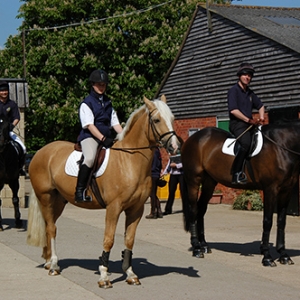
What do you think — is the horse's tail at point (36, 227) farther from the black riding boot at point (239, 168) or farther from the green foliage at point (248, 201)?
the green foliage at point (248, 201)

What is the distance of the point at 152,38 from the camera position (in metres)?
38.1

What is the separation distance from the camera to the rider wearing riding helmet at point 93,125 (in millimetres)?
8797

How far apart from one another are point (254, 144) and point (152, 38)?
2767cm

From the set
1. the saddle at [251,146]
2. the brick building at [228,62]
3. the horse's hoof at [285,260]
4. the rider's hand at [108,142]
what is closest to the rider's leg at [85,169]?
the rider's hand at [108,142]

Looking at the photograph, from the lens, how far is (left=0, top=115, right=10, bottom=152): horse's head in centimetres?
1408

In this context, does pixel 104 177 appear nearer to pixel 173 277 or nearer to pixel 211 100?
pixel 173 277

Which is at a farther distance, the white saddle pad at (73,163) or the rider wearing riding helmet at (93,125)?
the white saddle pad at (73,163)

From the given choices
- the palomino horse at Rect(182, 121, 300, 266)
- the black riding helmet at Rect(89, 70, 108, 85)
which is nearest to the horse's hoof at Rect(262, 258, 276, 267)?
the palomino horse at Rect(182, 121, 300, 266)

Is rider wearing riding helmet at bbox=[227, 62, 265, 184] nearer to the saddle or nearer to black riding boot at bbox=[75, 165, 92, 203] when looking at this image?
the saddle

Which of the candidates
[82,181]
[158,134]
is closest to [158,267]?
[82,181]

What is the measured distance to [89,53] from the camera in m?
38.3

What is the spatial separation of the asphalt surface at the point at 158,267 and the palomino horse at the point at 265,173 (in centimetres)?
37

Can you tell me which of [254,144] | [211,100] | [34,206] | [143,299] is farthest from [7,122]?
[211,100]

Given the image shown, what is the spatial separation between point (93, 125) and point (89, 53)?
2995 cm
